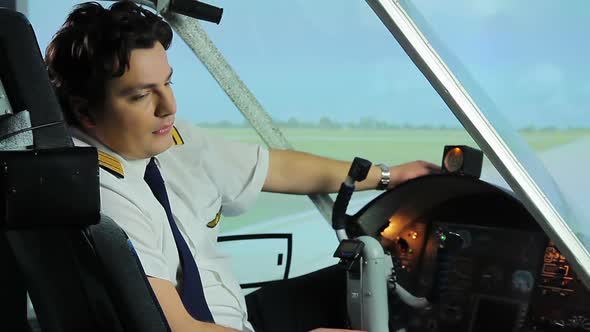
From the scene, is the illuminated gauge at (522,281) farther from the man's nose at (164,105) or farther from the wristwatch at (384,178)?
the man's nose at (164,105)

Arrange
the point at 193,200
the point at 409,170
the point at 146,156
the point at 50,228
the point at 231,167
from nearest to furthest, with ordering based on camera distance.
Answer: the point at 50,228 → the point at 146,156 → the point at 193,200 → the point at 231,167 → the point at 409,170

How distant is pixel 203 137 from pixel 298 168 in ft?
0.96

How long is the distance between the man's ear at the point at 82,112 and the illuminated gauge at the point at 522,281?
1.07m

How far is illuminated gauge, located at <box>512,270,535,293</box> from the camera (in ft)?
6.69

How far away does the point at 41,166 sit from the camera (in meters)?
1.13

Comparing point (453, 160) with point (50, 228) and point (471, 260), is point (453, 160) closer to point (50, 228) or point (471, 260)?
point (471, 260)

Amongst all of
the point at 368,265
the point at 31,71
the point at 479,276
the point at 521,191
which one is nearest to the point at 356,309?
the point at 368,265

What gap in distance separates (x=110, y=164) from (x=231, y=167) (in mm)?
494

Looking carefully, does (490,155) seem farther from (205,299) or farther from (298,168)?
(298,168)

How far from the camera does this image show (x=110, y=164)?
170 cm

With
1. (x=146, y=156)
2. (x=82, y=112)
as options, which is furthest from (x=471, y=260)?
(x=82, y=112)

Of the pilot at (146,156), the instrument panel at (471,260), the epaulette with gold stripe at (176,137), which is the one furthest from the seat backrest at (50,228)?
the instrument panel at (471,260)

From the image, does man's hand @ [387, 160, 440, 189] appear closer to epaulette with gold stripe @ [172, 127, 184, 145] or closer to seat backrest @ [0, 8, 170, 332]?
epaulette with gold stripe @ [172, 127, 184, 145]

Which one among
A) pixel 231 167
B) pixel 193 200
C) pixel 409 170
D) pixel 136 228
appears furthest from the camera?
pixel 409 170
